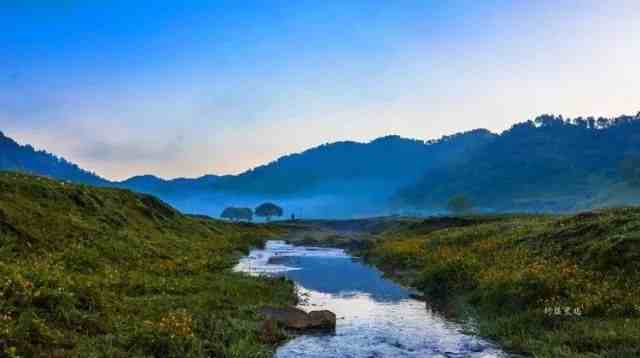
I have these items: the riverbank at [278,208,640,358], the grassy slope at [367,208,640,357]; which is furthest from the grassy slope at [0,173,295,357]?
the grassy slope at [367,208,640,357]

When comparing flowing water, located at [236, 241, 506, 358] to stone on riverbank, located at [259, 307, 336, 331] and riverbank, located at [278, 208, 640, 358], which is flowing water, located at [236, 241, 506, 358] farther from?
riverbank, located at [278, 208, 640, 358]

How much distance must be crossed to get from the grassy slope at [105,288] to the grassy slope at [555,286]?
10.2m

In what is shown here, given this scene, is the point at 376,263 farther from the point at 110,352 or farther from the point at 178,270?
the point at 110,352

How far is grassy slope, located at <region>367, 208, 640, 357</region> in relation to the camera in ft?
76.6

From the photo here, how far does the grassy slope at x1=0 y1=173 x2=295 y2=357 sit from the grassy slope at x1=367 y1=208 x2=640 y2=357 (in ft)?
33.4

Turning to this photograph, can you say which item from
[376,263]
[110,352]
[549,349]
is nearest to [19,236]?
[110,352]

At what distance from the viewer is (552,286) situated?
29.8 metres

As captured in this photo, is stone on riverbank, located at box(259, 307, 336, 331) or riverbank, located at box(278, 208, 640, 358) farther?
stone on riverbank, located at box(259, 307, 336, 331)

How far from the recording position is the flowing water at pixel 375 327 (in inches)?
934

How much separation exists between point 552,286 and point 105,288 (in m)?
21.3

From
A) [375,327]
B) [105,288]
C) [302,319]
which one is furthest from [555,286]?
[105,288]

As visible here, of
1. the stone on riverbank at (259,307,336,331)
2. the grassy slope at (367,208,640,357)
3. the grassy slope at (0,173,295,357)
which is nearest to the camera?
the grassy slope at (0,173,295,357)

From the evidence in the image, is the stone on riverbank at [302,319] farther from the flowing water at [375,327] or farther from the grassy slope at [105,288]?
the grassy slope at [105,288]

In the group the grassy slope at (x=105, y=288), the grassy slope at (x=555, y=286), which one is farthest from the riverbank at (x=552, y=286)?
the grassy slope at (x=105, y=288)
